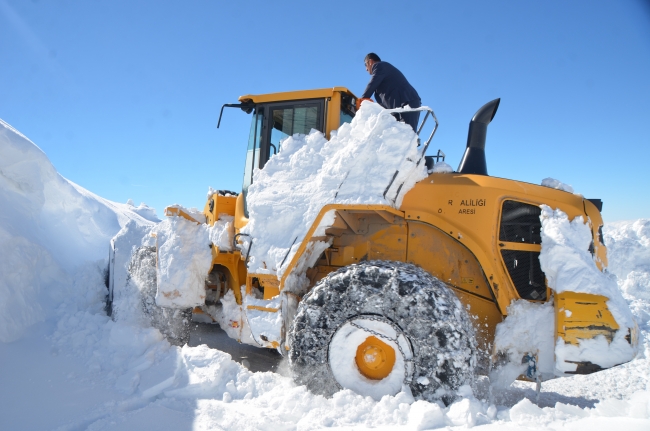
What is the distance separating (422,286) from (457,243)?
2.42 ft

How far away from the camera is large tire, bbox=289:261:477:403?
10.5ft

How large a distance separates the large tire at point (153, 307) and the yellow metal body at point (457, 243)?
1.42 metres

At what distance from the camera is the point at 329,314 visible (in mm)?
3514

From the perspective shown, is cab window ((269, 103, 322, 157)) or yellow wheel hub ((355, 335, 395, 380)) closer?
yellow wheel hub ((355, 335, 395, 380))

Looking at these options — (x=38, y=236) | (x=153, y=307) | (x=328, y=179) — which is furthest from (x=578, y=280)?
(x=38, y=236)

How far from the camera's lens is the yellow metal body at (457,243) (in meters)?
3.39

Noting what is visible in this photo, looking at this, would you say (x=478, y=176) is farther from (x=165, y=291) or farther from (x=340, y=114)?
(x=165, y=291)

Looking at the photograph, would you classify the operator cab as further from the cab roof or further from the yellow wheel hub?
the yellow wheel hub

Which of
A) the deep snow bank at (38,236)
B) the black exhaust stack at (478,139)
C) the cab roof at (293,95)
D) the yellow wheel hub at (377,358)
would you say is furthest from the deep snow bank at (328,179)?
the deep snow bank at (38,236)

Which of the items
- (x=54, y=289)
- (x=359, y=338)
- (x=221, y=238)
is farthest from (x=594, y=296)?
(x=54, y=289)

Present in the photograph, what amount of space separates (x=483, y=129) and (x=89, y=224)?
9447mm

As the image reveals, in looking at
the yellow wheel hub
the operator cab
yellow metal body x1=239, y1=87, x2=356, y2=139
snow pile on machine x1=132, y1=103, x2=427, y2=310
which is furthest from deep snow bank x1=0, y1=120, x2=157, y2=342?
yellow metal body x1=239, y1=87, x2=356, y2=139

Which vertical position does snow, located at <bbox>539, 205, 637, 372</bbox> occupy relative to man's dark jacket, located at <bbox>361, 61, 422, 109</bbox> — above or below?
below

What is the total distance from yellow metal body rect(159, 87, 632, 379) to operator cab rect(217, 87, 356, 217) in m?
1.08
